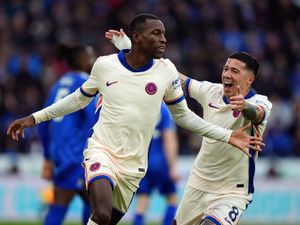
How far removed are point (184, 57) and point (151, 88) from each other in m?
12.1

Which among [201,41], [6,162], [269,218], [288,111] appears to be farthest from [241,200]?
[201,41]

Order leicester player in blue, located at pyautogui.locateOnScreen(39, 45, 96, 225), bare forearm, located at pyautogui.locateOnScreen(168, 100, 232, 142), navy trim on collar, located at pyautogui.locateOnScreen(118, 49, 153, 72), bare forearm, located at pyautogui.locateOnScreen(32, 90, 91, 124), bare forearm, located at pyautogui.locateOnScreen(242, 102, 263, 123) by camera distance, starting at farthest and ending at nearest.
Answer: leicester player in blue, located at pyautogui.locateOnScreen(39, 45, 96, 225) → bare forearm, located at pyautogui.locateOnScreen(32, 90, 91, 124) → navy trim on collar, located at pyautogui.locateOnScreen(118, 49, 153, 72) → bare forearm, located at pyautogui.locateOnScreen(168, 100, 232, 142) → bare forearm, located at pyautogui.locateOnScreen(242, 102, 263, 123)

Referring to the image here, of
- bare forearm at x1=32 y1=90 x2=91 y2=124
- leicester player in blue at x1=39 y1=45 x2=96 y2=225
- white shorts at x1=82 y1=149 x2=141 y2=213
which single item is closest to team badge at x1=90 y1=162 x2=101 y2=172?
white shorts at x1=82 y1=149 x2=141 y2=213

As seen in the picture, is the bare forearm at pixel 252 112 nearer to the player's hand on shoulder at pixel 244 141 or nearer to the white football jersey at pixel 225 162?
the player's hand on shoulder at pixel 244 141

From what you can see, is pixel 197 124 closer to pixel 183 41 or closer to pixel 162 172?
pixel 162 172

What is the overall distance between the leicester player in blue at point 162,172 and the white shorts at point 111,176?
384cm

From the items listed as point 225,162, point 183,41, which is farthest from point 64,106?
point 183,41

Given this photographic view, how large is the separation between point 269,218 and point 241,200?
7.84 metres

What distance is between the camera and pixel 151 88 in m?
8.13

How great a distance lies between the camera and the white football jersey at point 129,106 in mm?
8086

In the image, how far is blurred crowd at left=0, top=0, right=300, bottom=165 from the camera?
18500 millimetres

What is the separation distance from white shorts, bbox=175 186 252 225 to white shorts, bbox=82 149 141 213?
62 centimetres

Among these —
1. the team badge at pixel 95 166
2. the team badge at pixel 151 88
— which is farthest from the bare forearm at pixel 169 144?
the team badge at pixel 95 166

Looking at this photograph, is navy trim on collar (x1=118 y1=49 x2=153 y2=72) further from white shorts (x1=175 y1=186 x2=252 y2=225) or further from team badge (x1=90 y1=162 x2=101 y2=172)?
white shorts (x1=175 y1=186 x2=252 y2=225)
